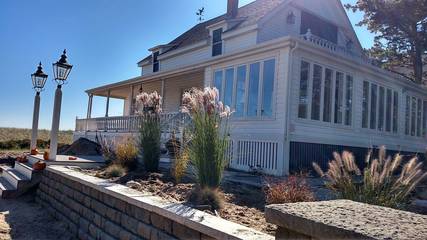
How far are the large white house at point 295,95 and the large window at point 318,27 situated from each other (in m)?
0.06

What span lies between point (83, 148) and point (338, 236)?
13.5 m

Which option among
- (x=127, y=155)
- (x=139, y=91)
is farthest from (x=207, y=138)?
(x=139, y=91)

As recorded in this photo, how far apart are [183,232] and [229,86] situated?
8.08 metres

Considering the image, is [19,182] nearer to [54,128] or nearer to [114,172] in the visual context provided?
[54,128]

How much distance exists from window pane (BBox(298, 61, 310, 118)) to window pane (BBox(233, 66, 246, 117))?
5.62 ft

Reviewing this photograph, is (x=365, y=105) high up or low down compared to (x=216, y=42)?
down

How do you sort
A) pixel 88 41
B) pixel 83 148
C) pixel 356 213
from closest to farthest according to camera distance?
1. pixel 356 213
2. pixel 88 41
3. pixel 83 148

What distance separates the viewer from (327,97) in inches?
404

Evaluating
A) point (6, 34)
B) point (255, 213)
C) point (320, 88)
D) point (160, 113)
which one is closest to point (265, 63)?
point (320, 88)

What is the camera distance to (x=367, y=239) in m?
1.73

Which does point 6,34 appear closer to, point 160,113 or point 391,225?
point 160,113

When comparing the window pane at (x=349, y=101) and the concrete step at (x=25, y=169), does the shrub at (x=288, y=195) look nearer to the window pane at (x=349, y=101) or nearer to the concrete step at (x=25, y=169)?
the concrete step at (x=25, y=169)

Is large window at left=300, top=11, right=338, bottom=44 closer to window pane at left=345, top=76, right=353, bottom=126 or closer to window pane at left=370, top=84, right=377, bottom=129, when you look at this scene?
window pane at left=370, top=84, right=377, bottom=129

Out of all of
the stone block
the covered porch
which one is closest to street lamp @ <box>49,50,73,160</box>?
the covered porch
